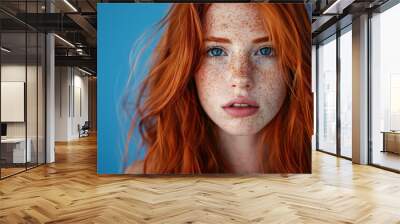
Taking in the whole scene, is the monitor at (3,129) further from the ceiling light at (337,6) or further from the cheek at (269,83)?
the ceiling light at (337,6)

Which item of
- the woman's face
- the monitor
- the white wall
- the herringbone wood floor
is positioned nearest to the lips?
the woman's face

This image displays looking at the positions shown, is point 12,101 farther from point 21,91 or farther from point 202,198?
point 202,198

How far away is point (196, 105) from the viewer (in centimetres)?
645

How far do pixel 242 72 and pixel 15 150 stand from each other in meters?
4.44

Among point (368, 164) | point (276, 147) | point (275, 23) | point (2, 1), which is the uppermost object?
point (2, 1)

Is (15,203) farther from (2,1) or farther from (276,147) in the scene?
(276,147)

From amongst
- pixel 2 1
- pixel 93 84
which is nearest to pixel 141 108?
pixel 2 1

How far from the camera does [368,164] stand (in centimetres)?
815

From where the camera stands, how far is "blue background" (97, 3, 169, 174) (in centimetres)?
643

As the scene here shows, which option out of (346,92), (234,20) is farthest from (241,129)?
(346,92)

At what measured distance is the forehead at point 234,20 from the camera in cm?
643

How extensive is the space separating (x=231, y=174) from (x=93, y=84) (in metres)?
17.8

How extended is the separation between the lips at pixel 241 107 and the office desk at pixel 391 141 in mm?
3042

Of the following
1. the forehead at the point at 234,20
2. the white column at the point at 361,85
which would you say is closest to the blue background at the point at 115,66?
the forehead at the point at 234,20
